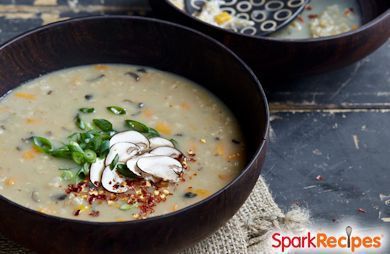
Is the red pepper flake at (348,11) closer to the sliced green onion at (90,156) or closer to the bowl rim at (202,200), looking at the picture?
the bowl rim at (202,200)

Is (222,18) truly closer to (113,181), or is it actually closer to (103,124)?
(103,124)

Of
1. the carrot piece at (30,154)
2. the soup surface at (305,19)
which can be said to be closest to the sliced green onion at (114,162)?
the carrot piece at (30,154)

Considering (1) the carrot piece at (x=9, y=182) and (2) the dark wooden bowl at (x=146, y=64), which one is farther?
(1) the carrot piece at (x=9, y=182)

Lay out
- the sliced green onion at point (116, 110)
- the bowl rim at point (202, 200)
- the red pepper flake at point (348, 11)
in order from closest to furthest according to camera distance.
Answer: the bowl rim at point (202, 200) < the sliced green onion at point (116, 110) < the red pepper flake at point (348, 11)

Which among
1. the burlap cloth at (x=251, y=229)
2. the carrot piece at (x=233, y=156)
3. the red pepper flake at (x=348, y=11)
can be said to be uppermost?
the red pepper flake at (x=348, y=11)

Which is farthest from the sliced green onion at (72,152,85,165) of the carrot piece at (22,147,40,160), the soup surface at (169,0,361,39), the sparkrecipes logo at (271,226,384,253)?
the soup surface at (169,0,361,39)

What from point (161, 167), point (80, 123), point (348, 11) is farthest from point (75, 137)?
point (348, 11)
